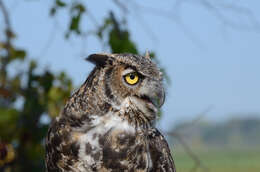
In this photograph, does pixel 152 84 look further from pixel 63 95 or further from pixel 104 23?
pixel 63 95

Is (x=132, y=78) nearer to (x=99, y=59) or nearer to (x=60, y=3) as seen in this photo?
(x=99, y=59)

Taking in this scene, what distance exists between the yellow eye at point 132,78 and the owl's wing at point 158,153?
388 mm

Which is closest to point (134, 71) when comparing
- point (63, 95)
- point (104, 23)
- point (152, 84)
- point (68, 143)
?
point (152, 84)

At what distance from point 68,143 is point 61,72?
149cm

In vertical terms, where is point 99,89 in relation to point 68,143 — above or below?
above

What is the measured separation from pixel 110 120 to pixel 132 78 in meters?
0.23

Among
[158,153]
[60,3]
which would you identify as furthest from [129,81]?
[60,3]

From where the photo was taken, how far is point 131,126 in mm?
2061

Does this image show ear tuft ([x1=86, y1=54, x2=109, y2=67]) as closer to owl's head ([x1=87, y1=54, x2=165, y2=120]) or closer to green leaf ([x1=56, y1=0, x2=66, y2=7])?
owl's head ([x1=87, y1=54, x2=165, y2=120])

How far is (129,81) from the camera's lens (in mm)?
1916

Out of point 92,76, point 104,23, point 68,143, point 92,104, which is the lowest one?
point 68,143

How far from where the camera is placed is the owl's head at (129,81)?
192 cm

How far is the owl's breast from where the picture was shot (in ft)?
6.68

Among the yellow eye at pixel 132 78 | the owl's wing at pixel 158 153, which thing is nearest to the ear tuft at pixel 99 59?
the yellow eye at pixel 132 78
